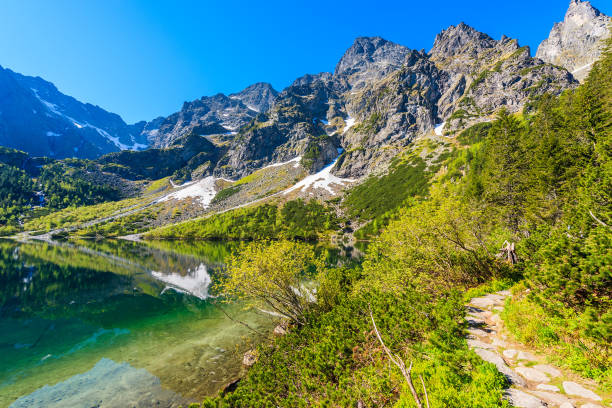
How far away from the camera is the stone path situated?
5848 millimetres

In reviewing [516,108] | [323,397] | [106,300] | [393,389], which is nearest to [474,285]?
[393,389]

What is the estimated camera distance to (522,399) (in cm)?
613

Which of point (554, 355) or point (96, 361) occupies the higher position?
point (554, 355)

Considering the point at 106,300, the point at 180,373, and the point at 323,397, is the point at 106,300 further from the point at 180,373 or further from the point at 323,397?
the point at 323,397

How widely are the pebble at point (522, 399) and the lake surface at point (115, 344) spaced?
18.4 meters

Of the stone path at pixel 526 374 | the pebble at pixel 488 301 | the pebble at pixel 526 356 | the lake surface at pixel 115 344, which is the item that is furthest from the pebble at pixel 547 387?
the lake surface at pixel 115 344

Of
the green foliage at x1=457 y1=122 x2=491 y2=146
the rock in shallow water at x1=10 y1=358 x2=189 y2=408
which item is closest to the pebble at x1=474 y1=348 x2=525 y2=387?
the rock in shallow water at x1=10 y1=358 x2=189 y2=408

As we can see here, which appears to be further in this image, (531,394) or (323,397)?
(323,397)

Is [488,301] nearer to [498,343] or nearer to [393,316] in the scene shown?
[498,343]

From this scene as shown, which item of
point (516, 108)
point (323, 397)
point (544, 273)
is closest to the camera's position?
point (544, 273)

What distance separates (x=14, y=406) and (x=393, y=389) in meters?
25.6

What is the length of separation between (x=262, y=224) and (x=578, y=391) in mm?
154150

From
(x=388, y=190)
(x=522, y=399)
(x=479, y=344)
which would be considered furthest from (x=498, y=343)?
(x=388, y=190)

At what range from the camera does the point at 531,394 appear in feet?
20.5
